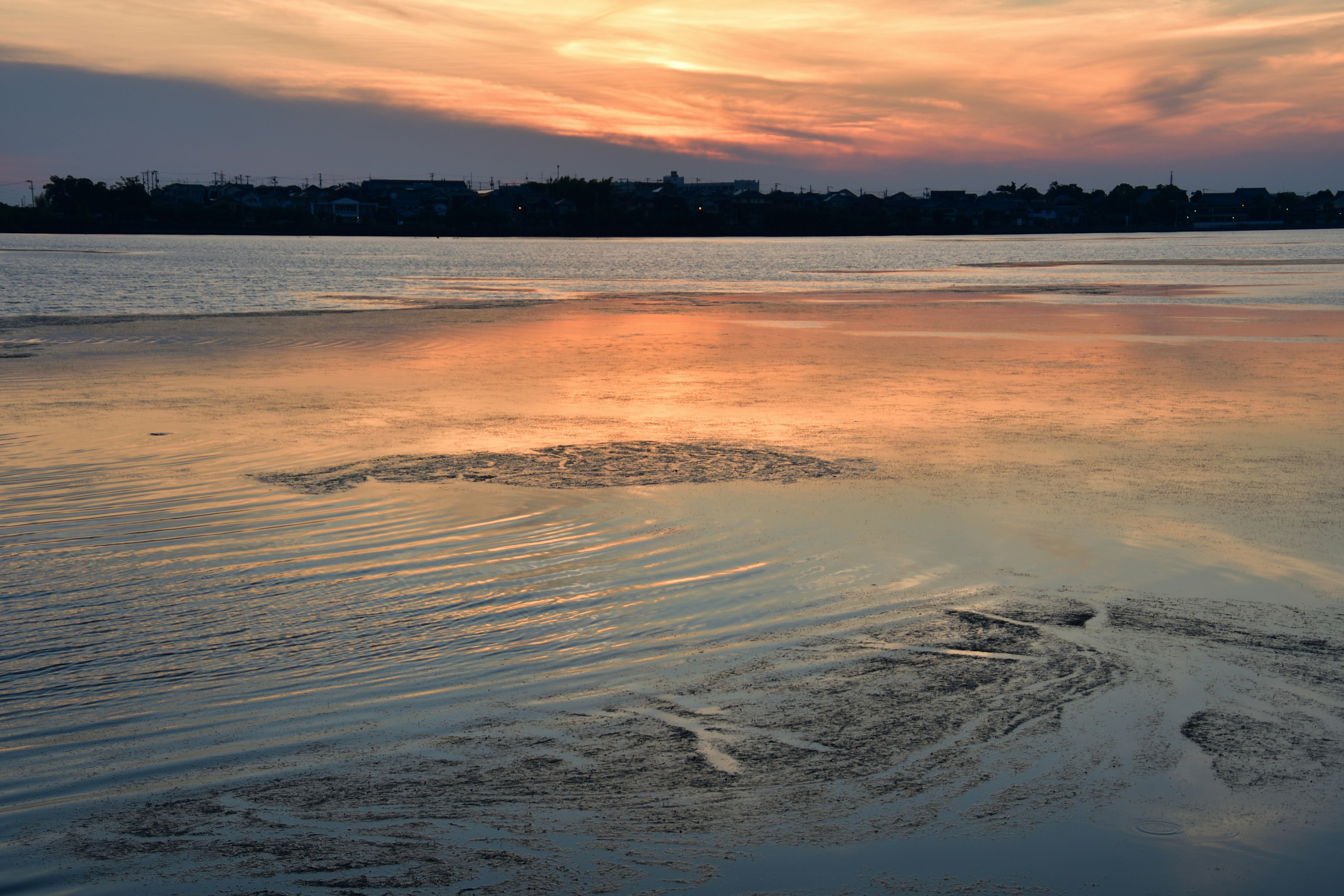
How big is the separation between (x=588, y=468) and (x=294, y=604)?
406cm

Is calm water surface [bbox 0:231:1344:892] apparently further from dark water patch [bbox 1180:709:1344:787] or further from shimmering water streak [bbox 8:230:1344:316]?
shimmering water streak [bbox 8:230:1344:316]

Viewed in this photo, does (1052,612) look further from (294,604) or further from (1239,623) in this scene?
(294,604)

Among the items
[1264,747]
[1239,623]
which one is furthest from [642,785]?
[1239,623]

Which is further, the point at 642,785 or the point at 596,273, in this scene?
the point at 596,273

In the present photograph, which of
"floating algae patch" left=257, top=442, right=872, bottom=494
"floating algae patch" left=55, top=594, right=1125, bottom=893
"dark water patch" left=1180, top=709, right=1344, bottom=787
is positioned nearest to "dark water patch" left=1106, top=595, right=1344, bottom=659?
"floating algae patch" left=55, top=594, right=1125, bottom=893

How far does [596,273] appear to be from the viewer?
61625mm

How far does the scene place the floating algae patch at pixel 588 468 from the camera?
31.8 ft

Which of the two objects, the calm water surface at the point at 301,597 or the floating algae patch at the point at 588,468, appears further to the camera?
the floating algae patch at the point at 588,468

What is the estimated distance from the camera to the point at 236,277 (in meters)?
51.4

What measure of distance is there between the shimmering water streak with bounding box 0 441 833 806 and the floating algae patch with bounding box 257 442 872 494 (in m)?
0.36

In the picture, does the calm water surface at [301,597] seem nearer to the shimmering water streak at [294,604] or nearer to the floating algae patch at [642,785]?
the shimmering water streak at [294,604]

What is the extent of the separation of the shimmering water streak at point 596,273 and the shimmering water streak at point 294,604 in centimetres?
2335

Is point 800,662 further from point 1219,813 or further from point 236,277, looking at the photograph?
point 236,277

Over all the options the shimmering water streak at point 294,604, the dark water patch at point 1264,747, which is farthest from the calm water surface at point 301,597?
the dark water patch at point 1264,747
